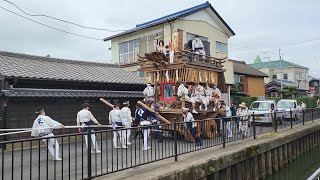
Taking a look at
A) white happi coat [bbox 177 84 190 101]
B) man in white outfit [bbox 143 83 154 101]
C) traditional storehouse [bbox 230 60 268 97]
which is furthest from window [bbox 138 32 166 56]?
white happi coat [bbox 177 84 190 101]

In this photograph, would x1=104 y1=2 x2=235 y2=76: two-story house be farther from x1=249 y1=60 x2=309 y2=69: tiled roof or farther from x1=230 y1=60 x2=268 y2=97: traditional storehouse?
x1=249 y1=60 x2=309 y2=69: tiled roof

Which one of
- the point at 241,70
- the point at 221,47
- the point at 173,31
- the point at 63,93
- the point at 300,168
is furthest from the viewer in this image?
the point at 241,70

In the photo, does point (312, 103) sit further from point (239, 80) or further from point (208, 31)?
point (208, 31)

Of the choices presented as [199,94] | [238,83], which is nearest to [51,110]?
[199,94]

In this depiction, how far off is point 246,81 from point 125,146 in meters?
33.3

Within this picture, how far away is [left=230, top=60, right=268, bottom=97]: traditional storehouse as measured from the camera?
119 feet

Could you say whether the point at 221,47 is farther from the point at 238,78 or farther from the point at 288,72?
the point at 288,72

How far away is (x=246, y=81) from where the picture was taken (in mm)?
38938

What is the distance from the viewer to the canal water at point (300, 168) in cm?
1269

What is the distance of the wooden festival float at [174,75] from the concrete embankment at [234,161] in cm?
313

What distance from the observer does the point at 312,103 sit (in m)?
42.4

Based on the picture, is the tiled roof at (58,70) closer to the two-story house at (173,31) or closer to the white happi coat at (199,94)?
the white happi coat at (199,94)

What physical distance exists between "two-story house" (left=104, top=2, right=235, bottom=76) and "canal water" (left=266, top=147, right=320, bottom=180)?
10.4 meters

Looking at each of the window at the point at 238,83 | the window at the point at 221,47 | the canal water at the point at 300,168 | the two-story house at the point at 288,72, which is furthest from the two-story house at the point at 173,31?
the two-story house at the point at 288,72
